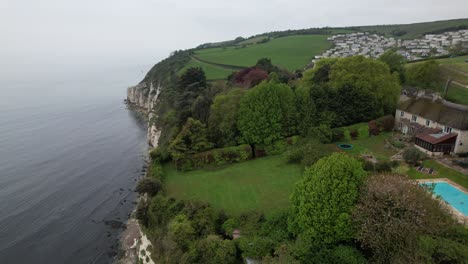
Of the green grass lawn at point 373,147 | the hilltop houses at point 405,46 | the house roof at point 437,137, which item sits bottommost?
the green grass lawn at point 373,147

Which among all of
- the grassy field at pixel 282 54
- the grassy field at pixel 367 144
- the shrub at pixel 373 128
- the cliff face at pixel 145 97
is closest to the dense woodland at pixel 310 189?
the shrub at pixel 373 128

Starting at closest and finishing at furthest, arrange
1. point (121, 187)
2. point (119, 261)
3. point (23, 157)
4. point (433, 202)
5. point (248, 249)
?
point (433, 202), point (248, 249), point (119, 261), point (121, 187), point (23, 157)

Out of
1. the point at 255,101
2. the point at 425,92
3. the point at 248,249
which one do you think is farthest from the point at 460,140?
the point at 248,249

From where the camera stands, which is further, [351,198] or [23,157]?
[23,157]

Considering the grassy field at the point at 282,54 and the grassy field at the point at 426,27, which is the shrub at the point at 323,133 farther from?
the grassy field at the point at 426,27

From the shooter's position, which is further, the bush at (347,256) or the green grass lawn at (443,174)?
the green grass lawn at (443,174)

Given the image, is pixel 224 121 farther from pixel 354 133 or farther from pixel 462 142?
pixel 462 142

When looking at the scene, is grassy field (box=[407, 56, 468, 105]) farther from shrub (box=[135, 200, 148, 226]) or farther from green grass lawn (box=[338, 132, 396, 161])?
shrub (box=[135, 200, 148, 226])

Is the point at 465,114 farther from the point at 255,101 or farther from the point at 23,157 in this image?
the point at 23,157

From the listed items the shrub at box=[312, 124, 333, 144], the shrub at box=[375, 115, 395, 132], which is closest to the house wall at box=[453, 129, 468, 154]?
the shrub at box=[375, 115, 395, 132]
